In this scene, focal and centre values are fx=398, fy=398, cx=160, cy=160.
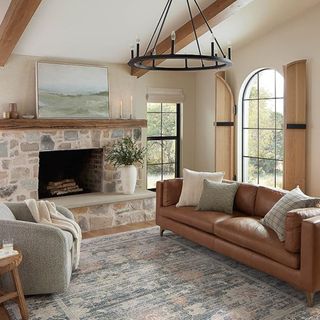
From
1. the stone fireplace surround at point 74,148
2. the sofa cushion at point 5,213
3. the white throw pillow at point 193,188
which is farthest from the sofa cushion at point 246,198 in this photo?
the sofa cushion at point 5,213

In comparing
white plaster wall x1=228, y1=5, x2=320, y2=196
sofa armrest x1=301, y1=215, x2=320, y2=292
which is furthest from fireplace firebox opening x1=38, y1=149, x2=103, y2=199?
sofa armrest x1=301, y1=215, x2=320, y2=292

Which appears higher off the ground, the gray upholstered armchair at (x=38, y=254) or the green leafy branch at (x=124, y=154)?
the green leafy branch at (x=124, y=154)

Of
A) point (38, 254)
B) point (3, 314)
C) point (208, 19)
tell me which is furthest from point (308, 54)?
point (3, 314)

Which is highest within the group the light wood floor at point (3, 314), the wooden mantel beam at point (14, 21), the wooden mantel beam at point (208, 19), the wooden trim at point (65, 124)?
the wooden mantel beam at point (208, 19)

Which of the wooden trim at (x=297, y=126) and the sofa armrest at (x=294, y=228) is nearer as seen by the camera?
the sofa armrest at (x=294, y=228)

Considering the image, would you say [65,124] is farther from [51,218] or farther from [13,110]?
[51,218]

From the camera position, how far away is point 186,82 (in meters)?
7.47

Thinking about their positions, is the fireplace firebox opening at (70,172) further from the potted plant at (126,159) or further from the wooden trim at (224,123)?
the wooden trim at (224,123)

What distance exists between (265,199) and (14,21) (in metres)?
3.42

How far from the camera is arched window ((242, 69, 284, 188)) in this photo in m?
6.33

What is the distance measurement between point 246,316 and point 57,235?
67.2 inches

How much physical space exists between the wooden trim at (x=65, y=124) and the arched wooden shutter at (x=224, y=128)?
1273 mm

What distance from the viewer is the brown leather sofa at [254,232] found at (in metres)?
3.29

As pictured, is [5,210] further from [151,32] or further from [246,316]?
[151,32]
